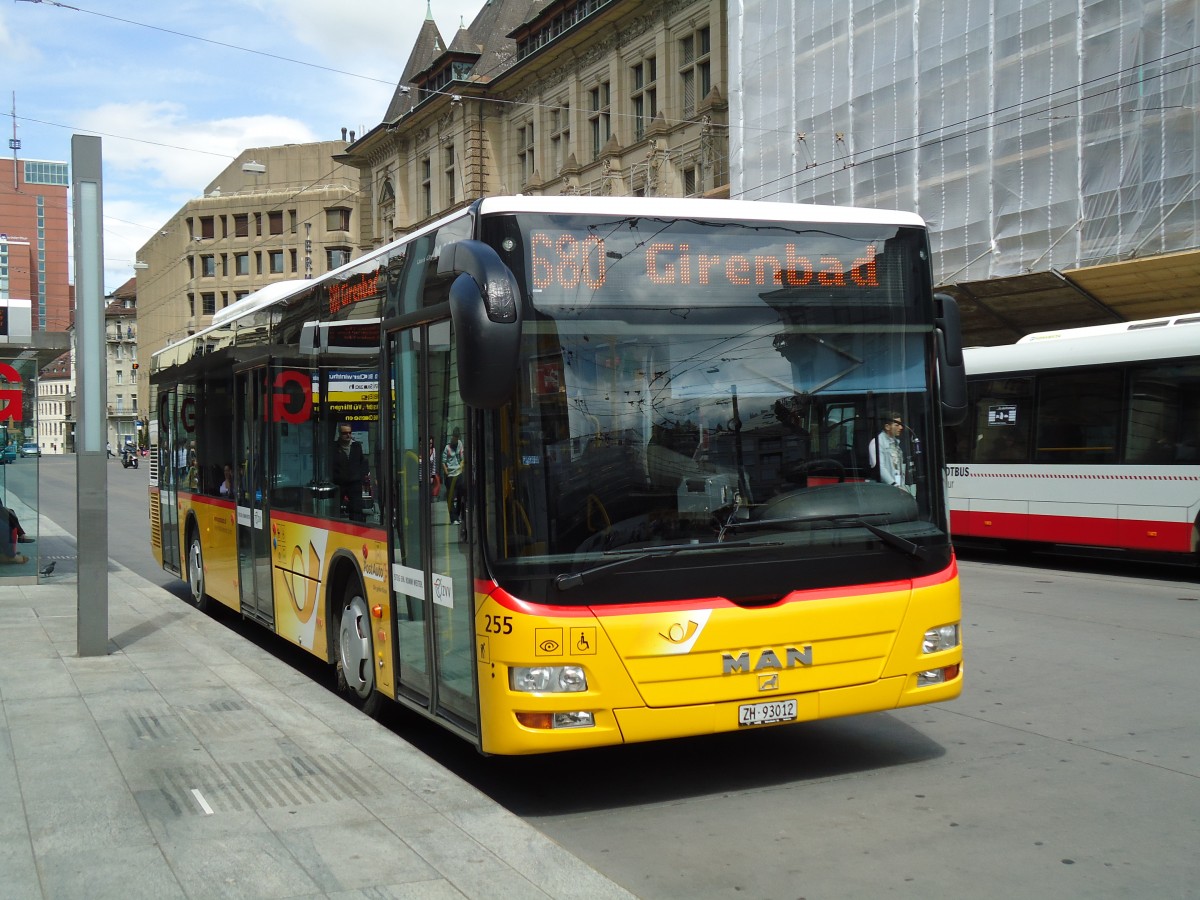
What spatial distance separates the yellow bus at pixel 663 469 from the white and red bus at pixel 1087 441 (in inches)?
391

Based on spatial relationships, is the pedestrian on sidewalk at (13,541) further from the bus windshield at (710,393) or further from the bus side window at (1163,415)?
the bus side window at (1163,415)

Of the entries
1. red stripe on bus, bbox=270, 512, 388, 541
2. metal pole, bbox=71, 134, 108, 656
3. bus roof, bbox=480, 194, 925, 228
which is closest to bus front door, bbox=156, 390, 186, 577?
metal pole, bbox=71, 134, 108, 656

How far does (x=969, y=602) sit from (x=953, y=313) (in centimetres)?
720

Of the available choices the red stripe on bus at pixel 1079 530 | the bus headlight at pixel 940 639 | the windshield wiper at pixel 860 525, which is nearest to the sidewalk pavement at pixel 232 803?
the windshield wiper at pixel 860 525

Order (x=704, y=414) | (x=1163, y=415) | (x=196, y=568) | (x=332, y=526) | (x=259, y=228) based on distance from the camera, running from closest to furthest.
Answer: (x=704, y=414) < (x=332, y=526) < (x=196, y=568) < (x=1163, y=415) < (x=259, y=228)

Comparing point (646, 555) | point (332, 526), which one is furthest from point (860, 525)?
point (332, 526)

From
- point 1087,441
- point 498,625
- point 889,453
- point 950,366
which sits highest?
point 950,366

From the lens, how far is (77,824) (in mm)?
5445

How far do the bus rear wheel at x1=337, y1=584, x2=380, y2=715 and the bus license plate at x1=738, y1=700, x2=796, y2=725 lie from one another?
8.55ft

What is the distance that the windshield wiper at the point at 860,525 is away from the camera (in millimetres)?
6133

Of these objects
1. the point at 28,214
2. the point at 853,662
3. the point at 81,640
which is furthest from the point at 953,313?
the point at 28,214

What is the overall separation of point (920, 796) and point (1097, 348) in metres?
11.9

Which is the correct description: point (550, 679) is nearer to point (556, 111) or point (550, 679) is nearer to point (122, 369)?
point (556, 111)

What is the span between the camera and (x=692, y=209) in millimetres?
6309
